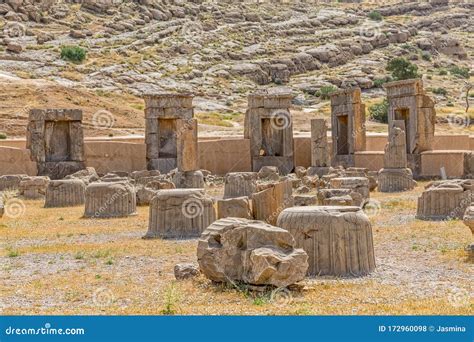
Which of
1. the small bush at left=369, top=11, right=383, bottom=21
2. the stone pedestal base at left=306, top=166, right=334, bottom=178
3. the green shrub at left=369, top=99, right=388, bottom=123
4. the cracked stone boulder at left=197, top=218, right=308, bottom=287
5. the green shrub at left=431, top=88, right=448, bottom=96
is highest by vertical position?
the small bush at left=369, top=11, right=383, bottom=21

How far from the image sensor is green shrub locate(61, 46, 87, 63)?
59.0m

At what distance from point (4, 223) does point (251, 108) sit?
46.2 ft

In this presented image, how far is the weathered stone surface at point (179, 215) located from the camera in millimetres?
13469

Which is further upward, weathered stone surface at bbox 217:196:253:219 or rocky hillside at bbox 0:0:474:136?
rocky hillside at bbox 0:0:474:136

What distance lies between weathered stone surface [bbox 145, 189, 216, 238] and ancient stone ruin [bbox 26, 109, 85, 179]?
515 inches

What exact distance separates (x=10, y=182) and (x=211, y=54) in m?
46.2

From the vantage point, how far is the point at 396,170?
22.2 metres

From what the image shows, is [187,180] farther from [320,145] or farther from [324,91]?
[324,91]

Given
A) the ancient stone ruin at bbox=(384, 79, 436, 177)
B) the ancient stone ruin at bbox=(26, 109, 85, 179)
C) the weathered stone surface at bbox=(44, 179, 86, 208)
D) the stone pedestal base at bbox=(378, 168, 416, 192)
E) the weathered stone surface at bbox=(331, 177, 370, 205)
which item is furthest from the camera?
the ancient stone ruin at bbox=(384, 79, 436, 177)

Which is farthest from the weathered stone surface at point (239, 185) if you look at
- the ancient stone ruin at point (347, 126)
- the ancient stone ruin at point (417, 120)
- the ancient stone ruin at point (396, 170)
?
the ancient stone ruin at point (347, 126)

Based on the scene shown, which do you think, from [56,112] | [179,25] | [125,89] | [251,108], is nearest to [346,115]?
[251,108]

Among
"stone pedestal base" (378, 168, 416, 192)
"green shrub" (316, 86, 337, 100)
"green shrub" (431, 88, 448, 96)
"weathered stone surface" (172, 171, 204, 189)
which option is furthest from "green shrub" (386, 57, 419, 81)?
"weathered stone surface" (172, 171, 204, 189)

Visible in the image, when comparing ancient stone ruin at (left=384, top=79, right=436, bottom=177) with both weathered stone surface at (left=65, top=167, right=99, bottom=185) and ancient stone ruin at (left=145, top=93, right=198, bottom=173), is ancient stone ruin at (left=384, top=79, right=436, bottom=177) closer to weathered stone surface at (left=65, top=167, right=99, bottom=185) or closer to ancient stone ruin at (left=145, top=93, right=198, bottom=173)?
ancient stone ruin at (left=145, top=93, right=198, bottom=173)

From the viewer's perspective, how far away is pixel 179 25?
7906 cm
